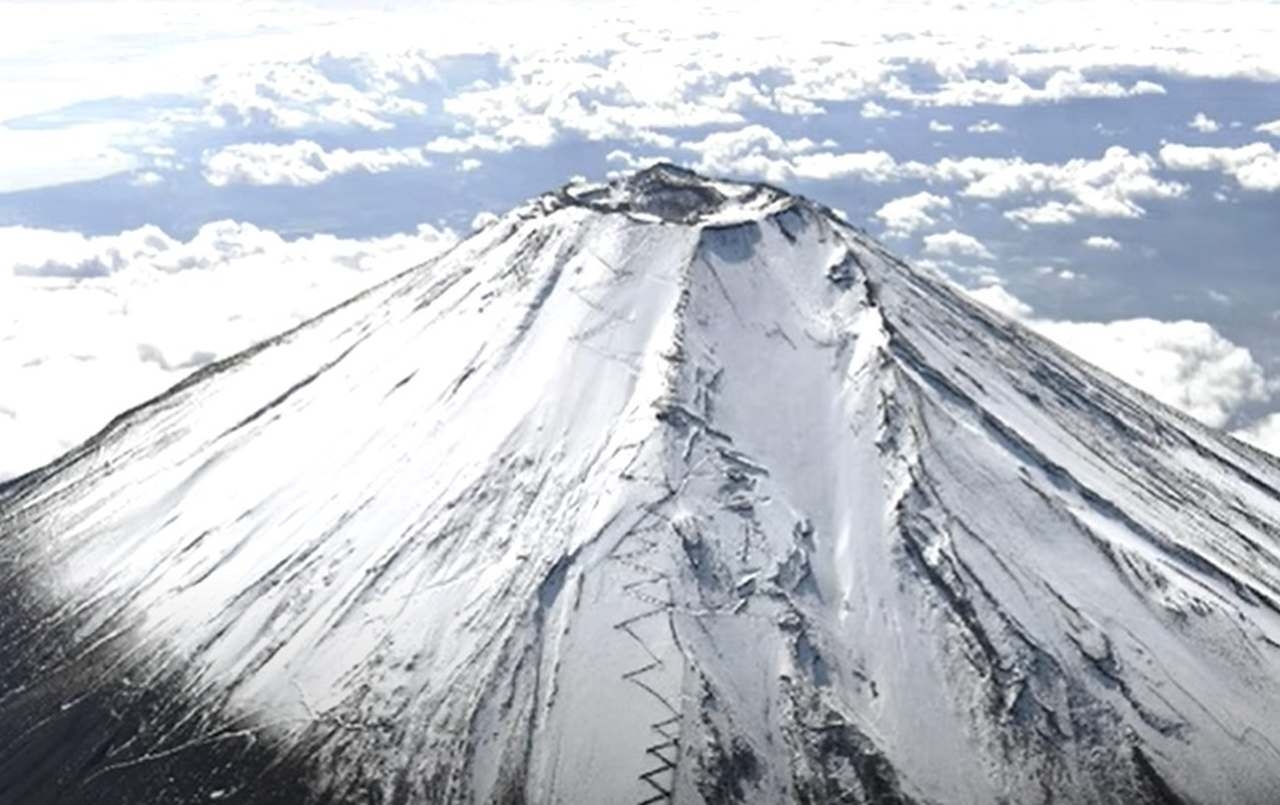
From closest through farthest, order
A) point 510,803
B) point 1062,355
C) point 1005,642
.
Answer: point 510,803, point 1005,642, point 1062,355

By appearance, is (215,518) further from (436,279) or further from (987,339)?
(987,339)

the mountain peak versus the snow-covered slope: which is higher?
the mountain peak

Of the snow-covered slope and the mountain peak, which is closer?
the snow-covered slope

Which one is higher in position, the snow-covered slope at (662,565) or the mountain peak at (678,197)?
the mountain peak at (678,197)

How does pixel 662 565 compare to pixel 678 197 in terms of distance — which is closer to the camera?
pixel 662 565

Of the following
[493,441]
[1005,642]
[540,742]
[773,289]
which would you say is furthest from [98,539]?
[1005,642]

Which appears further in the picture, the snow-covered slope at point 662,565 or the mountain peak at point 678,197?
the mountain peak at point 678,197

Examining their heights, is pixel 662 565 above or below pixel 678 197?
below

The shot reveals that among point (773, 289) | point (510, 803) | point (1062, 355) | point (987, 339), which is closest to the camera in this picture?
point (510, 803)
